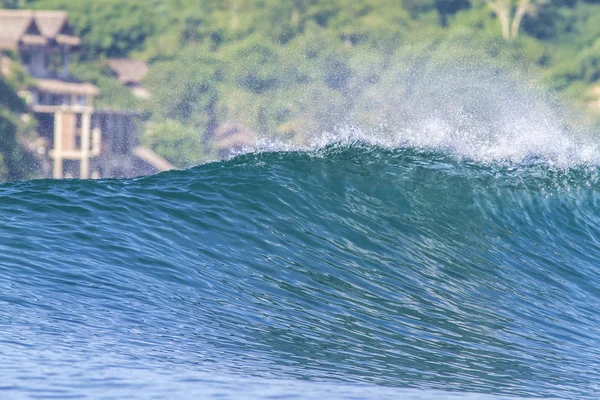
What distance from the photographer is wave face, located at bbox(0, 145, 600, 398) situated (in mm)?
7527

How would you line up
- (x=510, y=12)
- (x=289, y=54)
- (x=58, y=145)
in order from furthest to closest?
(x=510, y=12) → (x=289, y=54) → (x=58, y=145)

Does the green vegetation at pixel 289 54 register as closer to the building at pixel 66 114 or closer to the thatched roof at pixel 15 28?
the building at pixel 66 114

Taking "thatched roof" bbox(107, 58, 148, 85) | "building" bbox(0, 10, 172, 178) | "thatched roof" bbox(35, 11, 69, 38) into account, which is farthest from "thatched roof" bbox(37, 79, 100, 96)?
"thatched roof" bbox(35, 11, 69, 38)

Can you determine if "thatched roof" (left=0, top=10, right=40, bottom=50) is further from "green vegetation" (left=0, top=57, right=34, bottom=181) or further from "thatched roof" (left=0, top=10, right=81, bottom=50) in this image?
"green vegetation" (left=0, top=57, right=34, bottom=181)

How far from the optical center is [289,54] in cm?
6006

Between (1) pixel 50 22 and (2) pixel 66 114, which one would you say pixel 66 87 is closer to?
(2) pixel 66 114

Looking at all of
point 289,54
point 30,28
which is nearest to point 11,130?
point 30,28

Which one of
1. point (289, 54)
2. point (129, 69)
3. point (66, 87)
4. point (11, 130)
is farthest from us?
point (129, 69)

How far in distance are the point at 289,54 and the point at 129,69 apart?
36.6 ft

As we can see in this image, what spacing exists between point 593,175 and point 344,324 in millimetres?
8219

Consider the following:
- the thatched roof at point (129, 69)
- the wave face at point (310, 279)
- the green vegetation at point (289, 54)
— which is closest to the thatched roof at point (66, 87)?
the green vegetation at point (289, 54)

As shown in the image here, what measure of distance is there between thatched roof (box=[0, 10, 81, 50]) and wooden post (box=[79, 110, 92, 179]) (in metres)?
4.79

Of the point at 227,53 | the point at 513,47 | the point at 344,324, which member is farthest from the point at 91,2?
the point at 344,324

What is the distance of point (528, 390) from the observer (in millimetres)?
7789
